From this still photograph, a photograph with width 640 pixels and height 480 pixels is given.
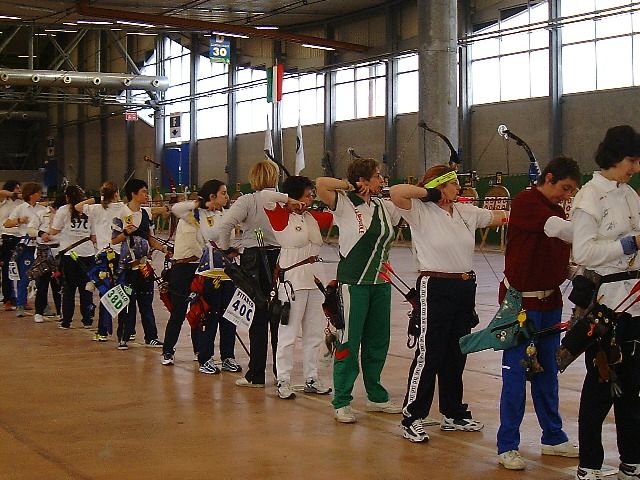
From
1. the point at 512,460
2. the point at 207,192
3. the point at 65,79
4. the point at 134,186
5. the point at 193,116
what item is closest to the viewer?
the point at 512,460

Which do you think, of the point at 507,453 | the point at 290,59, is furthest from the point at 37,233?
the point at 290,59

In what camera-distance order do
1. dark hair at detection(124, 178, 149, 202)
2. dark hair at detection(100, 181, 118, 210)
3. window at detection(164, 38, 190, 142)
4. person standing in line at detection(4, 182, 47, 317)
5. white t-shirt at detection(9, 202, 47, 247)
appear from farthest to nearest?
window at detection(164, 38, 190, 142) < person standing in line at detection(4, 182, 47, 317) < white t-shirt at detection(9, 202, 47, 247) < dark hair at detection(100, 181, 118, 210) < dark hair at detection(124, 178, 149, 202)

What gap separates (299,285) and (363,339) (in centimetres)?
76

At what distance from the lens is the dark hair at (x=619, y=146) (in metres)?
4.45

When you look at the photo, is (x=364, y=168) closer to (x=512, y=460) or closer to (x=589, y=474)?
(x=512, y=460)

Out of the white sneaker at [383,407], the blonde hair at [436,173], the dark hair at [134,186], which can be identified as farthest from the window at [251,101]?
the blonde hair at [436,173]

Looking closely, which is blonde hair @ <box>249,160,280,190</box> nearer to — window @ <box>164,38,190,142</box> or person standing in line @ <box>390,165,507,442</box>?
person standing in line @ <box>390,165,507,442</box>

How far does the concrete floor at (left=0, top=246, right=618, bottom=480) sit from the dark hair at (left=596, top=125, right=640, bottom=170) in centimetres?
157

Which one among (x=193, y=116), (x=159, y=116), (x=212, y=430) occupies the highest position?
(x=159, y=116)

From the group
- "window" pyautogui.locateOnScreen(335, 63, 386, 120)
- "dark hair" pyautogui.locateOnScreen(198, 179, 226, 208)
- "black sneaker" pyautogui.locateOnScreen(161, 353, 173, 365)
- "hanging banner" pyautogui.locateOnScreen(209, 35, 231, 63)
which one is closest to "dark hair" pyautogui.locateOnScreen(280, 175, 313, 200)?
"dark hair" pyautogui.locateOnScreen(198, 179, 226, 208)

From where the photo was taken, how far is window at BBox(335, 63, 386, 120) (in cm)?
3030

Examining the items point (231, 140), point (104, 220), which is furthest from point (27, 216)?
point (231, 140)

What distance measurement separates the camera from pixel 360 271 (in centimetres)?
615

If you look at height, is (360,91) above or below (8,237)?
above
